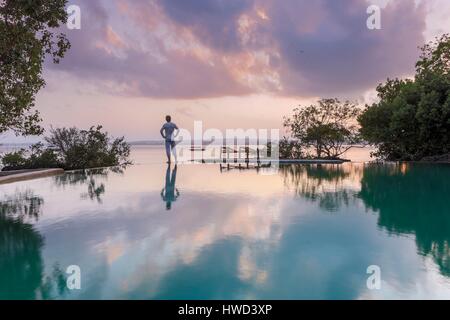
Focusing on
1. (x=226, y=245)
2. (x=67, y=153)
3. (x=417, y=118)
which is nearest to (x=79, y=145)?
(x=67, y=153)

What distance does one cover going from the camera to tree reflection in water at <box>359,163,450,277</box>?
4.30 m

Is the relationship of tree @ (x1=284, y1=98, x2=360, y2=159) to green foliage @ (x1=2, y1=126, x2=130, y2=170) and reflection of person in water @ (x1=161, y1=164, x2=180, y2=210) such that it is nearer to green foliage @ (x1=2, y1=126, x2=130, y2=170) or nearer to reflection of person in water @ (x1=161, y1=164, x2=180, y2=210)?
green foliage @ (x1=2, y1=126, x2=130, y2=170)

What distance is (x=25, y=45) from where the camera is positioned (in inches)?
293

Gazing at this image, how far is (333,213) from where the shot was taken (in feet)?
20.4

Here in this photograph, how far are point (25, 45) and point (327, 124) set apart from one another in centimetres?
1736

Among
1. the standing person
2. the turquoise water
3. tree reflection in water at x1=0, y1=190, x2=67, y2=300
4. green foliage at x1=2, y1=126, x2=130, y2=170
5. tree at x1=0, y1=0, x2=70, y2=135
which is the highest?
tree at x1=0, y1=0, x2=70, y2=135

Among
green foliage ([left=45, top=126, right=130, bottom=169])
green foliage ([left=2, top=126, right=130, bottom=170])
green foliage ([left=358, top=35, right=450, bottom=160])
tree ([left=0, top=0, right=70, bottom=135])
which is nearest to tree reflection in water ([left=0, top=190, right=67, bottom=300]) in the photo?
tree ([left=0, top=0, right=70, bottom=135])

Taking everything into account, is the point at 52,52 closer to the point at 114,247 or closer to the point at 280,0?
the point at 114,247

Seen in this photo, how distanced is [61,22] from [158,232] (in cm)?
578

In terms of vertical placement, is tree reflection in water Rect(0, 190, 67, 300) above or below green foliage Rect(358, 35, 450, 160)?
below

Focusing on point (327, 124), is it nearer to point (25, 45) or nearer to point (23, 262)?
point (25, 45)

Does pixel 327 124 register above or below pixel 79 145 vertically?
above

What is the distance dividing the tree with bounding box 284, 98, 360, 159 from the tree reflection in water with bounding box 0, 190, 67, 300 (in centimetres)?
1721
